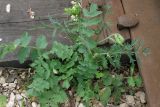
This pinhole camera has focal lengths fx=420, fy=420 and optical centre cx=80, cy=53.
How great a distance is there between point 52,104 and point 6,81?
343 millimetres

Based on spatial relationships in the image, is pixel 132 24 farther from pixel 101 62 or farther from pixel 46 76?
pixel 46 76

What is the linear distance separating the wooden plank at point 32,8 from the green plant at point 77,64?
27 centimetres

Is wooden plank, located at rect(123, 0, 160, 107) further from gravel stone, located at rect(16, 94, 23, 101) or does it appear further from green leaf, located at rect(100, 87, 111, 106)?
gravel stone, located at rect(16, 94, 23, 101)

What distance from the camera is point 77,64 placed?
2.18 m

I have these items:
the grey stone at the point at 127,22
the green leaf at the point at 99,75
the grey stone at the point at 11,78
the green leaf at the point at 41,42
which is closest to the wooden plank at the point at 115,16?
the grey stone at the point at 127,22

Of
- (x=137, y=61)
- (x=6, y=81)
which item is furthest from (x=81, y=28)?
(x=6, y=81)

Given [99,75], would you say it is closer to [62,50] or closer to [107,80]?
[107,80]

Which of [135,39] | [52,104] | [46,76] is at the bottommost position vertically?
[52,104]

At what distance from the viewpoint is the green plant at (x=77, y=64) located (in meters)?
2.04

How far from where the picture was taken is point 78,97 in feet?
7.18

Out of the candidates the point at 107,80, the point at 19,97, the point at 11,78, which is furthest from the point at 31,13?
the point at 107,80

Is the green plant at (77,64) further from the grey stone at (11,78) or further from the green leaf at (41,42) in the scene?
the grey stone at (11,78)

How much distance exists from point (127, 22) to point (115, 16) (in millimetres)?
103

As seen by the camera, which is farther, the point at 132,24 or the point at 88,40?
the point at 132,24
